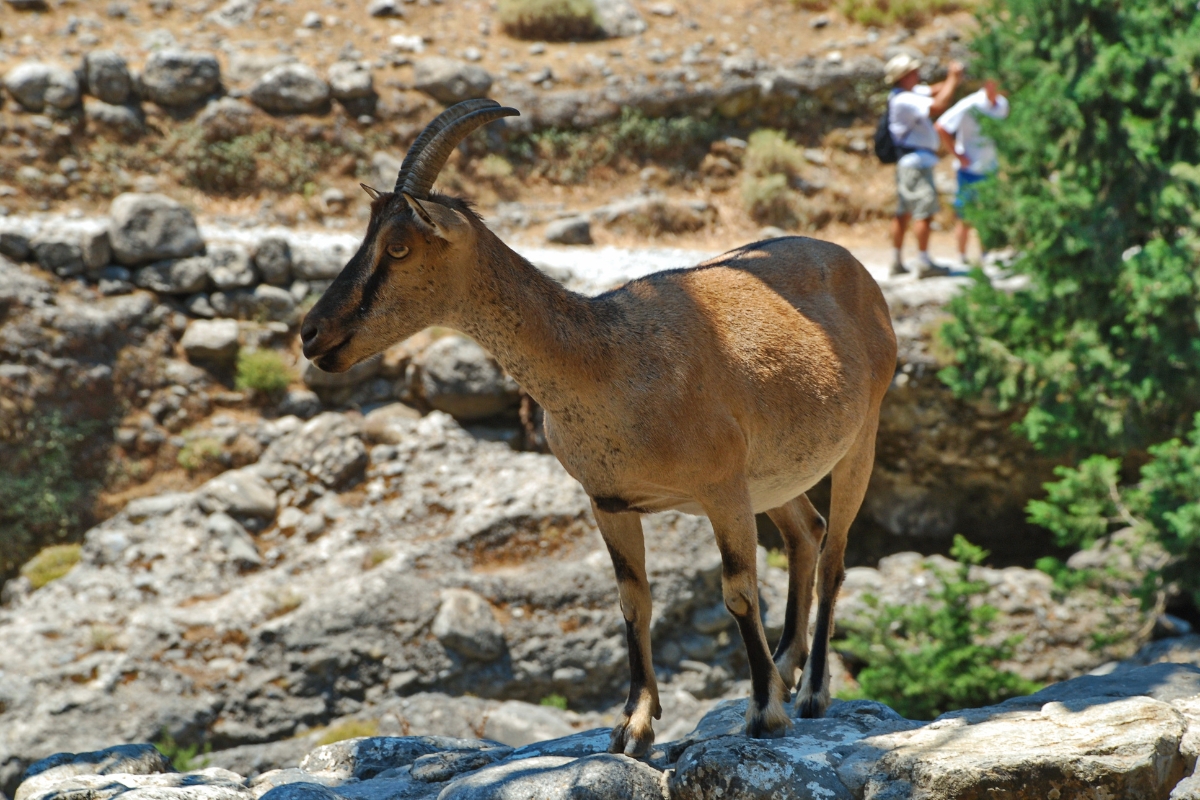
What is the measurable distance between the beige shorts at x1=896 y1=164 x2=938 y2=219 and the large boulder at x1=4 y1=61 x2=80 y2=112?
1280 centimetres

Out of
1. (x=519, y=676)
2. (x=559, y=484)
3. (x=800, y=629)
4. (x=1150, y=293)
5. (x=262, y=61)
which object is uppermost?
(x=262, y=61)

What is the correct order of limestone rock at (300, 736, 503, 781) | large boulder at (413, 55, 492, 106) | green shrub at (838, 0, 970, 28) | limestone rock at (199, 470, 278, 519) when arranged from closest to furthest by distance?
limestone rock at (300, 736, 503, 781) < limestone rock at (199, 470, 278, 519) < large boulder at (413, 55, 492, 106) < green shrub at (838, 0, 970, 28)

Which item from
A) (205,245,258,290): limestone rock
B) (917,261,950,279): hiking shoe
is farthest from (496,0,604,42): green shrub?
(917,261,950,279): hiking shoe

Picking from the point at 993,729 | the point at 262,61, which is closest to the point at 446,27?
the point at 262,61

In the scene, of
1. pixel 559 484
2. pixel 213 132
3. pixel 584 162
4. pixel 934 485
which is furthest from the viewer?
pixel 584 162

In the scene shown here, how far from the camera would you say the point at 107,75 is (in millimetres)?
15836

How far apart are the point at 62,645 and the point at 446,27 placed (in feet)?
47.1

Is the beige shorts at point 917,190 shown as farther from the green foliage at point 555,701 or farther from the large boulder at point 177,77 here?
the large boulder at point 177,77

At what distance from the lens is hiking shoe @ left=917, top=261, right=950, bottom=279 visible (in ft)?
45.2

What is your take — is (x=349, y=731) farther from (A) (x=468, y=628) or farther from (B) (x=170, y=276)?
(B) (x=170, y=276)

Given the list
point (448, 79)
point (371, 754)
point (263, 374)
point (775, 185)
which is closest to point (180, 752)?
point (371, 754)

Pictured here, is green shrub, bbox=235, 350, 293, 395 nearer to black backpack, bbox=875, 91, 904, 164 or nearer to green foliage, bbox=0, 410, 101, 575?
green foliage, bbox=0, 410, 101, 575

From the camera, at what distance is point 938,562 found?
13.4 metres

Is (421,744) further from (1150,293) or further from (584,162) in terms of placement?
(584,162)
